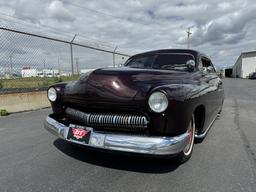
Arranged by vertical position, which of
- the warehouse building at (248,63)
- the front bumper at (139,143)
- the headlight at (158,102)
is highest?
the warehouse building at (248,63)

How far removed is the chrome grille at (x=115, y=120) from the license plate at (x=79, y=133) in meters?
0.09

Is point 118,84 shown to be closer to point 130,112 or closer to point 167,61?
point 130,112

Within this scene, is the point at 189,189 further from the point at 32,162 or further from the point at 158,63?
the point at 158,63

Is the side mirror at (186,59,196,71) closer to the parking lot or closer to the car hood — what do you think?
the car hood

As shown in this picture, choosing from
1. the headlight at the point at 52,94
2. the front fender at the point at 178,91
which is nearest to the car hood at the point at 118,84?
the front fender at the point at 178,91

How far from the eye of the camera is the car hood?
2865 millimetres

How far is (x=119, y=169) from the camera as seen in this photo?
10.1 ft

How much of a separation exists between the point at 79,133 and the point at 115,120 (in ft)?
1.59

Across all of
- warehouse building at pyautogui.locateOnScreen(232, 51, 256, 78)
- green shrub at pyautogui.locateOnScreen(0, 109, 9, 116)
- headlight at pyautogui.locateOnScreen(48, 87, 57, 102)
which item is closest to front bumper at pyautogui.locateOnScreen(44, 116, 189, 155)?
headlight at pyautogui.locateOnScreen(48, 87, 57, 102)

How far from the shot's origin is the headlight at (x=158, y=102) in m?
2.68

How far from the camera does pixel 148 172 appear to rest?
3.01 m

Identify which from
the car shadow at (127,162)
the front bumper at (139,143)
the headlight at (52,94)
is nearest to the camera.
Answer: the front bumper at (139,143)

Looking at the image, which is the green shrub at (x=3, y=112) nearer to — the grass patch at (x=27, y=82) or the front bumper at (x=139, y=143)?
the grass patch at (x=27, y=82)

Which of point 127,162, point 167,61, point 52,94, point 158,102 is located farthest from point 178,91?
point 52,94
